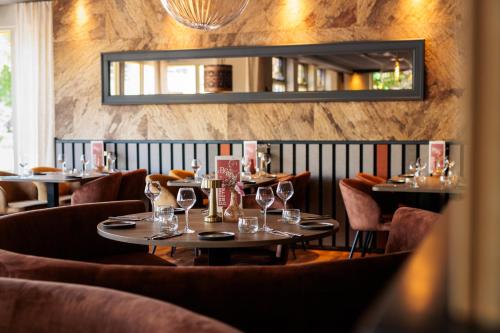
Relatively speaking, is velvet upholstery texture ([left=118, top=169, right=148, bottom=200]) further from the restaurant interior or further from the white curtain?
the white curtain

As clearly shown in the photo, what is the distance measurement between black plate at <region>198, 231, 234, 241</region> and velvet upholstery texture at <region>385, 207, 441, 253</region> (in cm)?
99

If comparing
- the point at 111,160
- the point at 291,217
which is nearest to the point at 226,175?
the point at 291,217

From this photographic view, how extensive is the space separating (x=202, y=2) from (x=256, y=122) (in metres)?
2.94

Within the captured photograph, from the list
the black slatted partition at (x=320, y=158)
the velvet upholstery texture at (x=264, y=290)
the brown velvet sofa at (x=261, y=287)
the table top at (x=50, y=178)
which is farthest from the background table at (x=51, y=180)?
the velvet upholstery texture at (x=264, y=290)

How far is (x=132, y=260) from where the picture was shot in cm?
418

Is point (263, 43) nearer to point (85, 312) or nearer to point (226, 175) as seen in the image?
point (226, 175)

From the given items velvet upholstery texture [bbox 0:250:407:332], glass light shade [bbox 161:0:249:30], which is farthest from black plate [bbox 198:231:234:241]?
glass light shade [bbox 161:0:249:30]

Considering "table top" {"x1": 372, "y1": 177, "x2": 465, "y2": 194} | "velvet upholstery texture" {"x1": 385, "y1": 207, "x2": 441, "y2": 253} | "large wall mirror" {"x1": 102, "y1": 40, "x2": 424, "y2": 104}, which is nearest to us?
"velvet upholstery texture" {"x1": 385, "y1": 207, "x2": 441, "y2": 253}

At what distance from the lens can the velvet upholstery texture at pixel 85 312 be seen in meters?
1.39

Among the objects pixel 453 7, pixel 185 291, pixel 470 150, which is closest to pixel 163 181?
pixel 453 7

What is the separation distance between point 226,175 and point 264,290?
1899 millimetres

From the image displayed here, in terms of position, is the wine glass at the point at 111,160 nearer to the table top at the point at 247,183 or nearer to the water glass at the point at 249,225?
the table top at the point at 247,183

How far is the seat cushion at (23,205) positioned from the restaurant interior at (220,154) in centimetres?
3

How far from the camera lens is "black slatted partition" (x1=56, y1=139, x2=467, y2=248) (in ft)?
23.7
